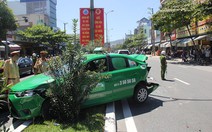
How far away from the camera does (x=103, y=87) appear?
7.66 metres

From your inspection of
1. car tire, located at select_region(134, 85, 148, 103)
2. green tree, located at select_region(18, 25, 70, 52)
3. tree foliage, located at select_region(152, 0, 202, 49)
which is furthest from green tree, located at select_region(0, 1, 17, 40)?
green tree, located at select_region(18, 25, 70, 52)

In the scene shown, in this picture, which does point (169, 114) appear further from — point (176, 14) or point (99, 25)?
point (176, 14)

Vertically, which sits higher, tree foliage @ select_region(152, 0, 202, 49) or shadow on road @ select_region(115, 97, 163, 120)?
tree foliage @ select_region(152, 0, 202, 49)

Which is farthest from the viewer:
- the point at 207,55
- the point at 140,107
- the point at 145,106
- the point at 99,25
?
the point at 207,55

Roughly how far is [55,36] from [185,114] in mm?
46754

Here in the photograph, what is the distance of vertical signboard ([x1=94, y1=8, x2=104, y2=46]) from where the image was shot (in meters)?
18.6

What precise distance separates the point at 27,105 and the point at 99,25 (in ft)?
44.2

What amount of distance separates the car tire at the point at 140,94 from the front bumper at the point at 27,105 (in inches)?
123

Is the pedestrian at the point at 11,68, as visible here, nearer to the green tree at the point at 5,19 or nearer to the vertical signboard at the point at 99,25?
the vertical signboard at the point at 99,25

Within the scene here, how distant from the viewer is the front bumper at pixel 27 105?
6.57 metres

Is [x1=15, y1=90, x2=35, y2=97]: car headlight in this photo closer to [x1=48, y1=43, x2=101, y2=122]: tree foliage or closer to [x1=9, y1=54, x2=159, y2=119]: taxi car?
[x1=9, y1=54, x2=159, y2=119]: taxi car

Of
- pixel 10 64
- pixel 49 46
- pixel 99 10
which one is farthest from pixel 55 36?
pixel 10 64

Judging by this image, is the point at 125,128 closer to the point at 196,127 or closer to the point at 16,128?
the point at 196,127

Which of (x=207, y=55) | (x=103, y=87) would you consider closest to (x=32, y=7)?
(x=207, y=55)
